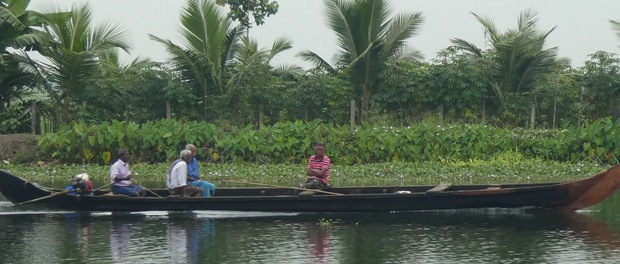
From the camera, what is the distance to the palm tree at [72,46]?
2459 centimetres

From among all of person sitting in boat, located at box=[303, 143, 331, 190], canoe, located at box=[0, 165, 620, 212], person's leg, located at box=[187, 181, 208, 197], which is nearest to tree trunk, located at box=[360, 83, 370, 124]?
canoe, located at box=[0, 165, 620, 212]

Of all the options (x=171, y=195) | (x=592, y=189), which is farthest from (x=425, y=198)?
(x=171, y=195)

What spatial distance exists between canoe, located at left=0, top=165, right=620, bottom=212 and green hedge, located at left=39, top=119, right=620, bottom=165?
7296 millimetres

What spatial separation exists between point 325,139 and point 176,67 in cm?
474

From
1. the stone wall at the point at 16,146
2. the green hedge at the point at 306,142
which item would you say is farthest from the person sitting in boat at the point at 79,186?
the stone wall at the point at 16,146

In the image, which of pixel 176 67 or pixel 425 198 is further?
pixel 176 67

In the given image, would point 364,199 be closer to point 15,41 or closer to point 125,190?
point 125,190

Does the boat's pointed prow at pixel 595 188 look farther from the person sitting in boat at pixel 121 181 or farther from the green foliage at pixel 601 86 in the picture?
the green foliage at pixel 601 86

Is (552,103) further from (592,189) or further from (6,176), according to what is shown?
(6,176)

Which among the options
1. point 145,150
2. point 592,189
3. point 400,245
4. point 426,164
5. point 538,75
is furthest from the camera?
point 538,75

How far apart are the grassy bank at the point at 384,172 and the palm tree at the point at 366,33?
3780 mm

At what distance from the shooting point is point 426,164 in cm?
2239

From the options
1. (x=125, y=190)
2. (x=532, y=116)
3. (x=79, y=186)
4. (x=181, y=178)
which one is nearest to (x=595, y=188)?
(x=181, y=178)

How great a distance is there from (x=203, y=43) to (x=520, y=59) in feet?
26.3
